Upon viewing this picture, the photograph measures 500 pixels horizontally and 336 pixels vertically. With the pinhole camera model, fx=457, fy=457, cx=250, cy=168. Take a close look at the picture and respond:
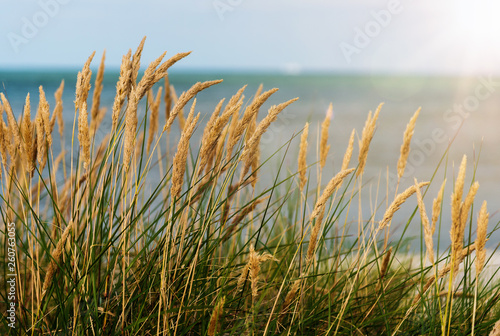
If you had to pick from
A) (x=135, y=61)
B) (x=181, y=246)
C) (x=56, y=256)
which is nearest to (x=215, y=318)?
(x=181, y=246)

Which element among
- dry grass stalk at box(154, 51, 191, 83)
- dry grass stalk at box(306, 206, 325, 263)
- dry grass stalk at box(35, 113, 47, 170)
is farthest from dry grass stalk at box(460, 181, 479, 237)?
dry grass stalk at box(35, 113, 47, 170)

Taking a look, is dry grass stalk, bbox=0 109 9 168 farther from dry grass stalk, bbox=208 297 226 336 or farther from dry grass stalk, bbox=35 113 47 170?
dry grass stalk, bbox=208 297 226 336

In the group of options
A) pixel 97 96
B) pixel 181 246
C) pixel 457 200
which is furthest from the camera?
pixel 97 96

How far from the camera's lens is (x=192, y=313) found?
1513mm

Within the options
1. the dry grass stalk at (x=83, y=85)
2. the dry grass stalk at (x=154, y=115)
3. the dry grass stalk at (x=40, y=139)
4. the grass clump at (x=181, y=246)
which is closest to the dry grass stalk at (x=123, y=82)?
the grass clump at (x=181, y=246)

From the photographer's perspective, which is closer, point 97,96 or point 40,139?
point 40,139

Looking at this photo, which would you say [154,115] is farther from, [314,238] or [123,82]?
[314,238]

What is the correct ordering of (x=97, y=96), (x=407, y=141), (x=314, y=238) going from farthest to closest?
(x=97, y=96) → (x=407, y=141) → (x=314, y=238)

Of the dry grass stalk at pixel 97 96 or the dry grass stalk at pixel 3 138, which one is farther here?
the dry grass stalk at pixel 97 96

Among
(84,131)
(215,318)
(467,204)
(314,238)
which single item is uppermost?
(84,131)

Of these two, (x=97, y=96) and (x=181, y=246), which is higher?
(x=97, y=96)

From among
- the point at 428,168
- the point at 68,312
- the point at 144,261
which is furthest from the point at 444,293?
the point at 428,168

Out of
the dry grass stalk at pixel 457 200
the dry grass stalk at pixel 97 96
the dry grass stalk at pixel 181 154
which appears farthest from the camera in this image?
the dry grass stalk at pixel 97 96

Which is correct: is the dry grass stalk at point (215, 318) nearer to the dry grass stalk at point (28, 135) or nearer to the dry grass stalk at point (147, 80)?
the dry grass stalk at point (147, 80)
